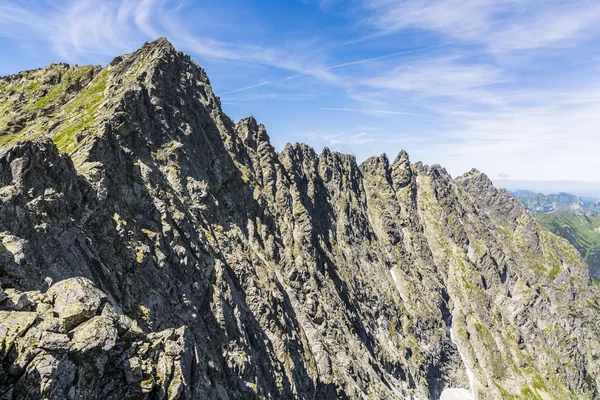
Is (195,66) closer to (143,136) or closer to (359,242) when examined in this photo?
(143,136)

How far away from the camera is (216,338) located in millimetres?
68375

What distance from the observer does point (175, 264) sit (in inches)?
2542

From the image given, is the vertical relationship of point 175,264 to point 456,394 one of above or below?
above

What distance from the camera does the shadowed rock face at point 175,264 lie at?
21.7 meters

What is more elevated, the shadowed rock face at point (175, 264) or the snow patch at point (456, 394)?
the shadowed rock face at point (175, 264)

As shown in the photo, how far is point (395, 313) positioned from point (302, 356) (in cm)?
9371

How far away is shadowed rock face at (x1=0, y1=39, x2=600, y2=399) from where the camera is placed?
21.7m

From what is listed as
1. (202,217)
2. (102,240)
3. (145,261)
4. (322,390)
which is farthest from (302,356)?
(102,240)

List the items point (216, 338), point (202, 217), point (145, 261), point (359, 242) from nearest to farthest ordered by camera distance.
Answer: point (145, 261)
point (216, 338)
point (202, 217)
point (359, 242)

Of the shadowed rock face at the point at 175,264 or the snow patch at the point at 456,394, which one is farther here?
the snow patch at the point at 456,394

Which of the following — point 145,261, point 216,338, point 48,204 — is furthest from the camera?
point 216,338

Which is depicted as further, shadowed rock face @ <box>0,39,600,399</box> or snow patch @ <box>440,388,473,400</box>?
snow patch @ <box>440,388,473,400</box>

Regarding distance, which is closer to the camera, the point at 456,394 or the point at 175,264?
the point at 175,264

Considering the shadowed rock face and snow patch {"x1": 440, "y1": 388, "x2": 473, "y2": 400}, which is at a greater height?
the shadowed rock face
